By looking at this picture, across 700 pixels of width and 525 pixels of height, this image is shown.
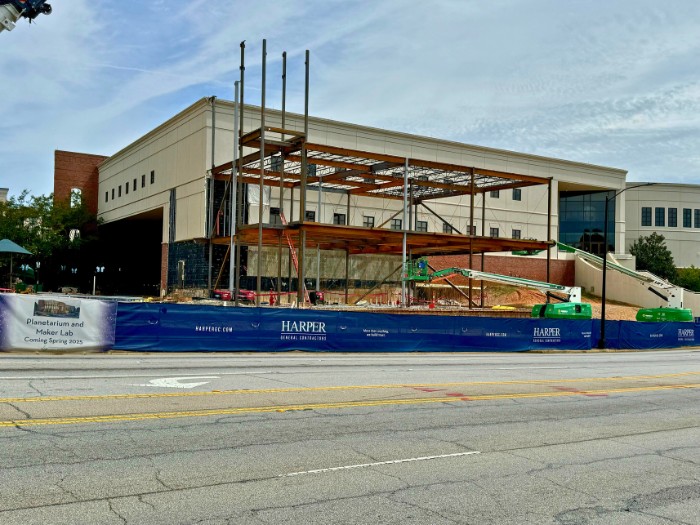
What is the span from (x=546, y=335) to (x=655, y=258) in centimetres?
4853

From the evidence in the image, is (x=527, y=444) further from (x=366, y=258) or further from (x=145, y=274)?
(x=145, y=274)

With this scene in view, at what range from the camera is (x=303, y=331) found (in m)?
25.2

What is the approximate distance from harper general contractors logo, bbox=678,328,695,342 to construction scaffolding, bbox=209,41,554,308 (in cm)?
967

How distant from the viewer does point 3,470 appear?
6.88 m

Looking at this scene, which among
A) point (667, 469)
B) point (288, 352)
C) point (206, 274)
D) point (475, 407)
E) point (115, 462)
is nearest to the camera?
point (115, 462)

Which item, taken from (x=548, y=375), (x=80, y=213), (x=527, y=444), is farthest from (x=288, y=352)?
(x=80, y=213)

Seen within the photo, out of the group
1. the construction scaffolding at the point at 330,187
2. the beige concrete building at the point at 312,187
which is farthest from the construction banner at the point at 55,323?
the beige concrete building at the point at 312,187

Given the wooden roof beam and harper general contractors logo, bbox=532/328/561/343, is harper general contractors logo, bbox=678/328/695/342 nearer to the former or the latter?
harper general contractors logo, bbox=532/328/561/343

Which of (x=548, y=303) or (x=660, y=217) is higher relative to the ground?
(x=660, y=217)

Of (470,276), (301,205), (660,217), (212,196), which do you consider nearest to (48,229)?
(212,196)

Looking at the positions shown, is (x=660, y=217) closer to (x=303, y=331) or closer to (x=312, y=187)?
(x=312, y=187)

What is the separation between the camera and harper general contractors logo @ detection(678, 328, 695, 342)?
4142 centimetres

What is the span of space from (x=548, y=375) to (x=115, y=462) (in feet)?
48.2

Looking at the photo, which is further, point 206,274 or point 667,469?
point 206,274
